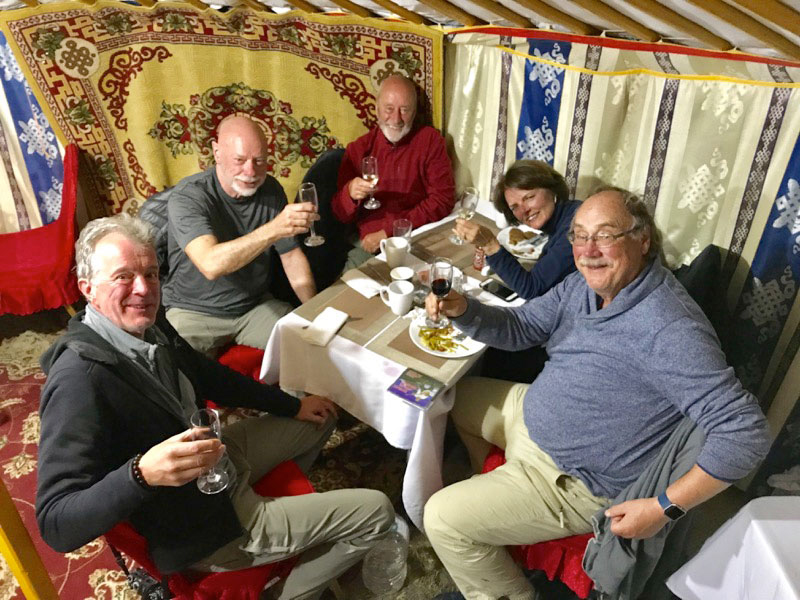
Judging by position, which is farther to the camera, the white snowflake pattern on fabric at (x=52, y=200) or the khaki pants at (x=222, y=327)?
the white snowflake pattern on fabric at (x=52, y=200)

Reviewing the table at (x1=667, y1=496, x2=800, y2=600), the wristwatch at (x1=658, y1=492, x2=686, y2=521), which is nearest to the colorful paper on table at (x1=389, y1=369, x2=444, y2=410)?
the wristwatch at (x1=658, y1=492, x2=686, y2=521)

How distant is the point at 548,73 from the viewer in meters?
3.03

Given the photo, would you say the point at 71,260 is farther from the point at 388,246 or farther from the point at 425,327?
the point at 425,327

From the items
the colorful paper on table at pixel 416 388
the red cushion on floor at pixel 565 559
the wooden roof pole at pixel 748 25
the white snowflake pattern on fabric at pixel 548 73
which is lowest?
the red cushion on floor at pixel 565 559

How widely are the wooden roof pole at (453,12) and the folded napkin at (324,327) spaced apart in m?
1.60

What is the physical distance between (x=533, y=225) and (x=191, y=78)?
240cm

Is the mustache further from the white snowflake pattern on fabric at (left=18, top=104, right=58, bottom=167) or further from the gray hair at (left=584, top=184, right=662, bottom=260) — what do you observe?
the white snowflake pattern on fabric at (left=18, top=104, right=58, bottom=167)

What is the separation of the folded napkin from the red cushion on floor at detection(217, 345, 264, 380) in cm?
61

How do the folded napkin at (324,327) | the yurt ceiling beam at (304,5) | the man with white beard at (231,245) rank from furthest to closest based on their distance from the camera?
1. the yurt ceiling beam at (304,5)
2. the man with white beard at (231,245)
3. the folded napkin at (324,327)

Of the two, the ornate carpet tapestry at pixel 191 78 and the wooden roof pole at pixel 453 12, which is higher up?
the wooden roof pole at pixel 453 12

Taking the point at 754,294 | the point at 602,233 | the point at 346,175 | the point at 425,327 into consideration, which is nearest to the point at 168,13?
the point at 346,175

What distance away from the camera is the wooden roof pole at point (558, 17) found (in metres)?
2.50

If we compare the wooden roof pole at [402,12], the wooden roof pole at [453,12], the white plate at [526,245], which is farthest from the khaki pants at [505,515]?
the wooden roof pole at [402,12]

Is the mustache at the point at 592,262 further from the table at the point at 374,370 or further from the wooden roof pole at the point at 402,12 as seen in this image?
the wooden roof pole at the point at 402,12
